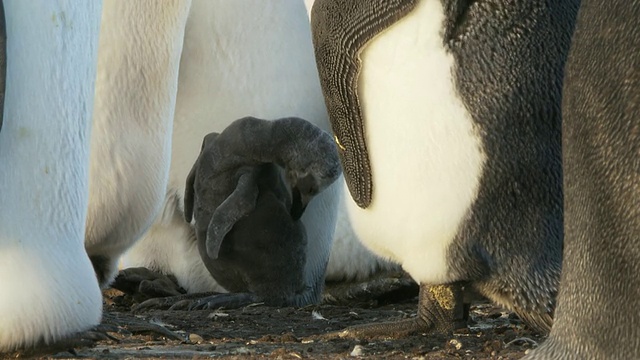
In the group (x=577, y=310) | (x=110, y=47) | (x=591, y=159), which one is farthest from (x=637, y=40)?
(x=110, y=47)

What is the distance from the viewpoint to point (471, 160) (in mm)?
3600

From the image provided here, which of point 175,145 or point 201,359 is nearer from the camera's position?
point 201,359

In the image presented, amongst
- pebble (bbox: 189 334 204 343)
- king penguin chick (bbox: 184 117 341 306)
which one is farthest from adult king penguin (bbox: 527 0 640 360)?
king penguin chick (bbox: 184 117 341 306)

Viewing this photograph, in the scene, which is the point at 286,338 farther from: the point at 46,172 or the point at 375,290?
the point at 375,290

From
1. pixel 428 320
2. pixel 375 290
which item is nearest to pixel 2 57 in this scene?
pixel 428 320

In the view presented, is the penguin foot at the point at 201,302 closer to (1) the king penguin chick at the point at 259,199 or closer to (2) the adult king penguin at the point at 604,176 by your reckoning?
(1) the king penguin chick at the point at 259,199

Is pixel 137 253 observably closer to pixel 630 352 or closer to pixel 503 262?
pixel 503 262

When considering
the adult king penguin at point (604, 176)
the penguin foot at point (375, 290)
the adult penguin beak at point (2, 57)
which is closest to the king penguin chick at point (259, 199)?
the penguin foot at point (375, 290)

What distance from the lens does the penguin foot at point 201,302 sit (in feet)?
15.3

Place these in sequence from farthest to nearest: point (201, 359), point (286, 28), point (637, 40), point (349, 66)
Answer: point (286, 28) → point (349, 66) → point (201, 359) → point (637, 40)

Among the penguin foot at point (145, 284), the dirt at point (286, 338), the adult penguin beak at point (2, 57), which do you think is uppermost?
the adult penguin beak at point (2, 57)

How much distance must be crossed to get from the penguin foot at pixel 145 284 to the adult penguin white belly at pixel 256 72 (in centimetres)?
44

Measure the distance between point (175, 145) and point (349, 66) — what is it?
144 centimetres

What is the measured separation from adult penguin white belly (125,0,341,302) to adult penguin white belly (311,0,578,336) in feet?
4.23
